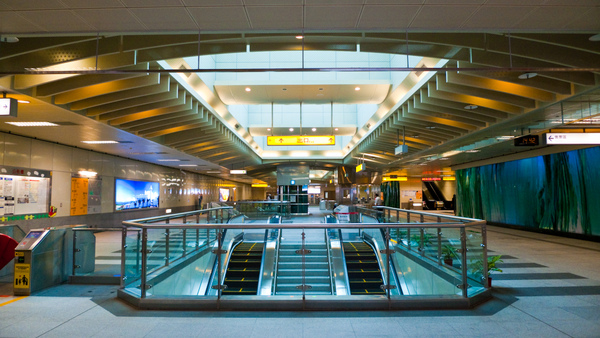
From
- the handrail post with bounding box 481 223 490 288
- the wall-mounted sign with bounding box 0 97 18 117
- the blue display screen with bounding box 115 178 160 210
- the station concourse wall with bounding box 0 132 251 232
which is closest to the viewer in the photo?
the handrail post with bounding box 481 223 490 288

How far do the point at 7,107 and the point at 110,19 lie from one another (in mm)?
2736

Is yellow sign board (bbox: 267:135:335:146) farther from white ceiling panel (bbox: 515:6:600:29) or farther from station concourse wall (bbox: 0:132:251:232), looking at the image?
white ceiling panel (bbox: 515:6:600:29)

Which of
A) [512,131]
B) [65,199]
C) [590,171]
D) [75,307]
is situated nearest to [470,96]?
[512,131]

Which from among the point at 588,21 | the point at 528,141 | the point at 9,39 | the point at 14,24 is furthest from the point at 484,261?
the point at 9,39

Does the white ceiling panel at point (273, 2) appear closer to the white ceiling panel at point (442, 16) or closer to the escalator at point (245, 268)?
the white ceiling panel at point (442, 16)

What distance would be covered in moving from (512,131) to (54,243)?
38.7 ft

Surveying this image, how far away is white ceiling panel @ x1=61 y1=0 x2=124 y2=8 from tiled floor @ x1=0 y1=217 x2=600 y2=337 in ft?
12.1

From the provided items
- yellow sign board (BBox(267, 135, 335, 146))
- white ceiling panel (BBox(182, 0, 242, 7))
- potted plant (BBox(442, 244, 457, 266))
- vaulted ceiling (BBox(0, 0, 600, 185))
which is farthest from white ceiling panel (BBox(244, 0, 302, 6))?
yellow sign board (BBox(267, 135, 335, 146))

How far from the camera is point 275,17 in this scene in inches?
180

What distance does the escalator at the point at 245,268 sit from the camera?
9.34 m

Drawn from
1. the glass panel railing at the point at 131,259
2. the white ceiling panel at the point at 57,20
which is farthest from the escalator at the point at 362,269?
the white ceiling panel at the point at 57,20

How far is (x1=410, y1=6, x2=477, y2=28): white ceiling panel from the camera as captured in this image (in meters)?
4.34

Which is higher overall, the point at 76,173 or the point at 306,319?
the point at 76,173

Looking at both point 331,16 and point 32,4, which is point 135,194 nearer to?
point 32,4
